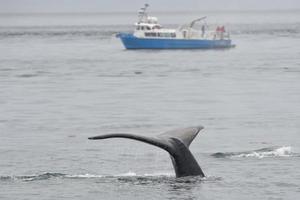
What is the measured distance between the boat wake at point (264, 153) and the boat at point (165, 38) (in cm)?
6046

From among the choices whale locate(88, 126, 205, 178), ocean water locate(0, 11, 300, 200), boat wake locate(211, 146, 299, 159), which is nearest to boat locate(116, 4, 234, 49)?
ocean water locate(0, 11, 300, 200)

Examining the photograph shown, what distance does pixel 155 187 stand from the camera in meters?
20.9

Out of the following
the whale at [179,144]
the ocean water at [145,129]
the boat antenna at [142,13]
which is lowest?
the boat antenna at [142,13]

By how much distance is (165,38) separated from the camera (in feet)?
292

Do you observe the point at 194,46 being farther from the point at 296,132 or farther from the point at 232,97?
the point at 296,132

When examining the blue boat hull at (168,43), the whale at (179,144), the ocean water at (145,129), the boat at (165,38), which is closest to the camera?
the whale at (179,144)

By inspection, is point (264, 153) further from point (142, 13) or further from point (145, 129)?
point (142, 13)

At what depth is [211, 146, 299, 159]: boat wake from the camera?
25.0m

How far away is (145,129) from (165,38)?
5845 centimetres

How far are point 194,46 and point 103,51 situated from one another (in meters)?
8.38

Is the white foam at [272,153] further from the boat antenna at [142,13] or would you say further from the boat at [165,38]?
the boat antenna at [142,13]

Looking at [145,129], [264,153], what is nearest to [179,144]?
[264,153]

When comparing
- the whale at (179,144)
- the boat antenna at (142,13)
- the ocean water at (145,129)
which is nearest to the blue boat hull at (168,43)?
the boat antenna at (142,13)

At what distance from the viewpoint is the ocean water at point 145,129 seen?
839 inches
